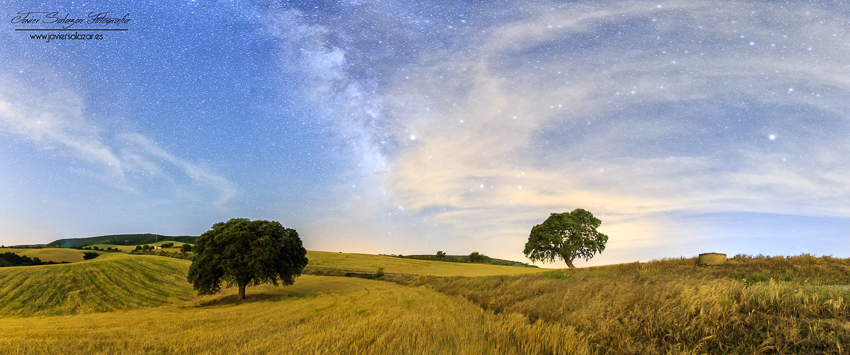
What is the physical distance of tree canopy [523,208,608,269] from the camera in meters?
50.6

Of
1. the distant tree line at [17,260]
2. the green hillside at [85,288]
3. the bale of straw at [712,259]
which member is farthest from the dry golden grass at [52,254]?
the bale of straw at [712,259]

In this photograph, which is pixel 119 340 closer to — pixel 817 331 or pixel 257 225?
pixel 817 331

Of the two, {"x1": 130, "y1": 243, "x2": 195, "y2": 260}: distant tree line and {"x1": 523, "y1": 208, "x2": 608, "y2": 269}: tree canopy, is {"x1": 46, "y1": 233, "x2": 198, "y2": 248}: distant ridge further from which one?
{"x1": 523, "y1": 208, "x2": 608, "y2": 269}: tree canopy

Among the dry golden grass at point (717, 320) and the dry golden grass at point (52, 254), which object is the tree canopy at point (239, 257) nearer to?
the dry golden grass at point (717, 320)

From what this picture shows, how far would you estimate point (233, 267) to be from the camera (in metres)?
33.7

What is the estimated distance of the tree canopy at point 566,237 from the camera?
166 ft

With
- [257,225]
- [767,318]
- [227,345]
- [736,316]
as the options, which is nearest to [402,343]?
[227,345]

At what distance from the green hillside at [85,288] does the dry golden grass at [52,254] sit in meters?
29.9

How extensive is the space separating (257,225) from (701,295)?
3746 cm

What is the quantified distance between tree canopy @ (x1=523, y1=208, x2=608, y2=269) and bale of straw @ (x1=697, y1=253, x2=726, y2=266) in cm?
2975

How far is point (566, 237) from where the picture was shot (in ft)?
169

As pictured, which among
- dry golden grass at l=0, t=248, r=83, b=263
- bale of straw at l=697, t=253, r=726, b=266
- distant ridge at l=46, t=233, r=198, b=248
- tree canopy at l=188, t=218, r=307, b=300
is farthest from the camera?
distant ridge at l=46, t=233, r=198, b=248

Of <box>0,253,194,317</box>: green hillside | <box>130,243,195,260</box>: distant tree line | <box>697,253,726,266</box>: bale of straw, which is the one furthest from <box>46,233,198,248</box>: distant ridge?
<box>697,253,726,266</box>: bale of straw

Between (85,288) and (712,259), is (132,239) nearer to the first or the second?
(85,288)
